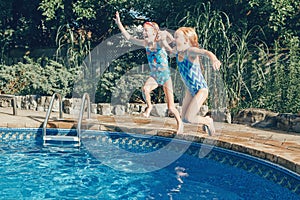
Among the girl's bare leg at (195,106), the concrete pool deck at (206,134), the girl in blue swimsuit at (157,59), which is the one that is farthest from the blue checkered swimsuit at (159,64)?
the concrete pool deck at (206,134)

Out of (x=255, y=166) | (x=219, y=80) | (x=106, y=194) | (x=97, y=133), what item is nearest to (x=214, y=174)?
(x=255, y=166)

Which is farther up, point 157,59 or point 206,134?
point 157,59

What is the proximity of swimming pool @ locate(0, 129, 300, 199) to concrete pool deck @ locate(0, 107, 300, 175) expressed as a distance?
117 millimetres

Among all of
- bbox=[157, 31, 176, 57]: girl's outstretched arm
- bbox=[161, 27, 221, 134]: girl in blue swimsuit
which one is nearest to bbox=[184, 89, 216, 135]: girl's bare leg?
bbox=[161, 27, 221, 134]: girl in blue swimsuit

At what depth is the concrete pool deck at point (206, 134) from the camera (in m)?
5.41

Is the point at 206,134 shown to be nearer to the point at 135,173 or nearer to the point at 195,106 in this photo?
the point at 195,106

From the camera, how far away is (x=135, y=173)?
549cm

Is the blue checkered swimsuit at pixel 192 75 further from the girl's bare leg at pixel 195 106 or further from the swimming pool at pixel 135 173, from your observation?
the swimming pool at pixel 135 173

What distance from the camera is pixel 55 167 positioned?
5758mm

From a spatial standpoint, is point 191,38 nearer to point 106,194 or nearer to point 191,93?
point 191,93

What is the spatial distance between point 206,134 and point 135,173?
1782 mm

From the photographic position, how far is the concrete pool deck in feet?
17.7

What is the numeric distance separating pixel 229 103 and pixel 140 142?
93.2 inches

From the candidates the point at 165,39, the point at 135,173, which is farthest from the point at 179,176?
the point at 165,39
